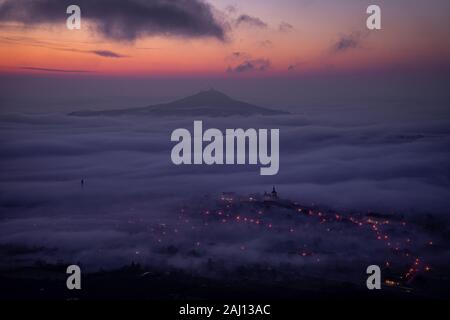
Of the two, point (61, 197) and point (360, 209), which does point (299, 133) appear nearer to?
point (360, 209)

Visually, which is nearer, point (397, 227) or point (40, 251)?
point (40, 251)

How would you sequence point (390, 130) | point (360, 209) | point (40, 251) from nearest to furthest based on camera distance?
point (40, 251) → point (360, 209) → point (390, 130)

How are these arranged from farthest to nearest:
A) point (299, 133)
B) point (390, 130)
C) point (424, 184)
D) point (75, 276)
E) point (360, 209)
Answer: point (390, 130) < point (299, 133) < point (424, 184) < point (360, 209) < point (75, 276)

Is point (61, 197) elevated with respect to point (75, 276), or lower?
elevated
